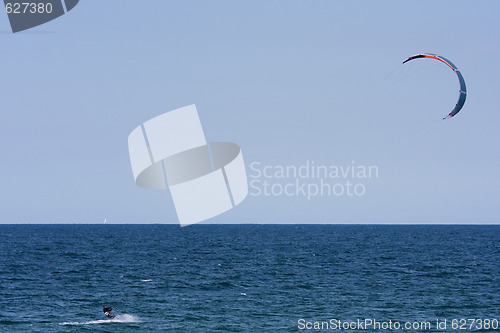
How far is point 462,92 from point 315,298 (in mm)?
32162

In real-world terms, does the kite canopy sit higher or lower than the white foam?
higher

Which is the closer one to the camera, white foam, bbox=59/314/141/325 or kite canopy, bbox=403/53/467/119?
kite canopy, bbox=403/53/467/119

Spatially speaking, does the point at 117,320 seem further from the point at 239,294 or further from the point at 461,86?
the point at 461,86

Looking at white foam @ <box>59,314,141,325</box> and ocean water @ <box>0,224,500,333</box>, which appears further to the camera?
ocean water @ <box>0,224,500,333</box>

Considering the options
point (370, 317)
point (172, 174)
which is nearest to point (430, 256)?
point (370, 317)

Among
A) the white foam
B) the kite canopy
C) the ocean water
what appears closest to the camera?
the kite canopy

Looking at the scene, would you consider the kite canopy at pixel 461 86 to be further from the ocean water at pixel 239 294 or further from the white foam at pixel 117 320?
the white foam at pixel 117 320

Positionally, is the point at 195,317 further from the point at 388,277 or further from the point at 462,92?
the point at 388,277

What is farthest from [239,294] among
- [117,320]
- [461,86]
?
[461,86]

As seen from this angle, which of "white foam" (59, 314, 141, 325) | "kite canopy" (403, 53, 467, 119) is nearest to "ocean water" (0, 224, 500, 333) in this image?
"white foam" (59, 314, 141, 325)

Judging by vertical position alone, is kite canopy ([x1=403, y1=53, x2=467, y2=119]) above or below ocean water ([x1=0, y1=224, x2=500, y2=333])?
above

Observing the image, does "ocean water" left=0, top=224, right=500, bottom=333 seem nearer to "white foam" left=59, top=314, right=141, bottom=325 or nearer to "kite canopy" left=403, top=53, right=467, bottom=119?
"white foam" left=59, top=314, right=141, bottom=325

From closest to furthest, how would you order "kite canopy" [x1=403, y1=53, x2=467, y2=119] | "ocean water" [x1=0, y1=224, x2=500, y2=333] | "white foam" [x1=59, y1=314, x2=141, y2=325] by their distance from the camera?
1. "kite canopy" [x1=403, y1=53, x2=467, y2=119]
2. "white foam" [x1=59, y1=314, x2=141, y2=325]
3. "ocean water" [x1=0, y1=224, x2=500, y2=333]

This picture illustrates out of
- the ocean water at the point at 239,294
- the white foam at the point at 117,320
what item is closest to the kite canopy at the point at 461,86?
the ocean water at the point at 239,294
